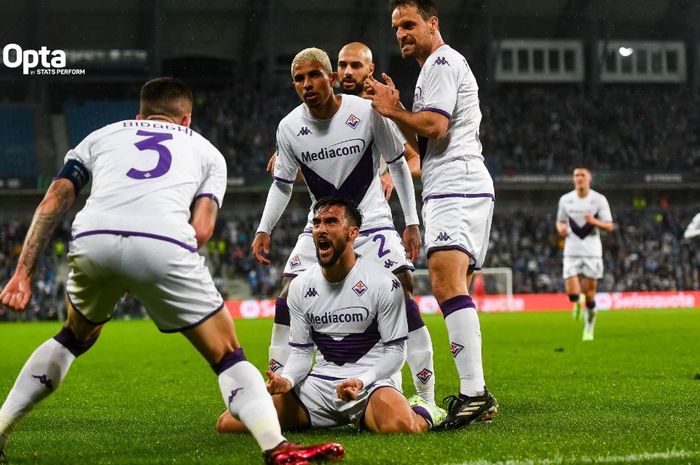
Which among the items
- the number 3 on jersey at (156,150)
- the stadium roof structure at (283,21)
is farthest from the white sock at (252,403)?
the stadium roof structure at (283,21)

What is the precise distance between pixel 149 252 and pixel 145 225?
0.44 ft

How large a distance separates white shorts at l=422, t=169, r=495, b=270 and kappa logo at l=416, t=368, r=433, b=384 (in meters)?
0.72

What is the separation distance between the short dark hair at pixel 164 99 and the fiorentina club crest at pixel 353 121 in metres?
1.89

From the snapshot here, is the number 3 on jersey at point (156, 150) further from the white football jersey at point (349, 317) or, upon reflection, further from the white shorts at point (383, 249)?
the white shorts at point (383, 249)

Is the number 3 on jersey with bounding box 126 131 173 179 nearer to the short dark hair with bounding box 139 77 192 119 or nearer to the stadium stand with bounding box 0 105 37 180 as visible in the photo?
the short dark hair with bounding box 139 77 192 119

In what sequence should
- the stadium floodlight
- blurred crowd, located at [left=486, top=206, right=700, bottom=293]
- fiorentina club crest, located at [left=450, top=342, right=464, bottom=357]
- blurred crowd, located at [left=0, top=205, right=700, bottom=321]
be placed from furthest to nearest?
the stadium floodlight, blurred crowd, located at [left=486, top=206, right=700, bottom=293], blurred crowd, located at [left=0, top=205, right=700, bottom=321], fiorentina club crest, located at [left=450, top=342, right=464, bottom=357]

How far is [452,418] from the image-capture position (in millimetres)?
5625

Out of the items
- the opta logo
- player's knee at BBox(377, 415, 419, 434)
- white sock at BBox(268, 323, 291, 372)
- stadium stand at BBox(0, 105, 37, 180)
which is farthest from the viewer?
the opta logo

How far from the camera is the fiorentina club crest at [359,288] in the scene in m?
5.74

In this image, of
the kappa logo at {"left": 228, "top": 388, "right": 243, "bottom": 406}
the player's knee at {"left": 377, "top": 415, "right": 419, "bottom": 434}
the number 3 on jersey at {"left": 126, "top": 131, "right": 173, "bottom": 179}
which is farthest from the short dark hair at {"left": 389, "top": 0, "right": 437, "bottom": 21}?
the kappa logo at {"left": 228, "top": 388, "right": 243, "bottom": 406}

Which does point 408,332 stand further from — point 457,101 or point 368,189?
point 457,101

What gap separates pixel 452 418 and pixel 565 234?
1032 cm

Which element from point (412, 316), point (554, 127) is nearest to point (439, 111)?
point (412, 316)

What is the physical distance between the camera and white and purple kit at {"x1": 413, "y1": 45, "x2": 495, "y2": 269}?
5.91m
